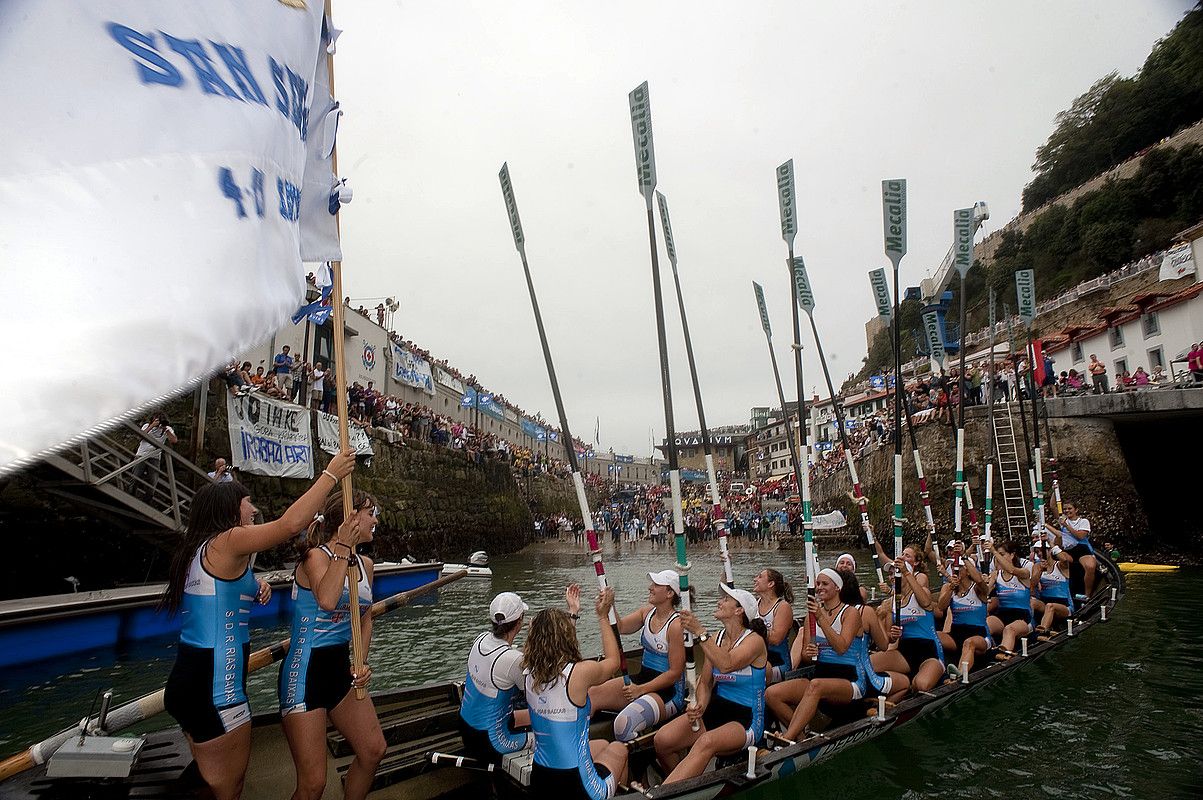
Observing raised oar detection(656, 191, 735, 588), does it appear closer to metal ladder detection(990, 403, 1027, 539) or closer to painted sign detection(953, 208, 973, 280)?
painted sign detection(953, 208, 973, 280)

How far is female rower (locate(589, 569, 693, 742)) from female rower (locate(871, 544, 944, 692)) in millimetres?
2845

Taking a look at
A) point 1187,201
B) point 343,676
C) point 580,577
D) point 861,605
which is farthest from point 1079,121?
point 343,676

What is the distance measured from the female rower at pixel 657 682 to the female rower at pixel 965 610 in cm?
467

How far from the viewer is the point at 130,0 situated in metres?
1.87

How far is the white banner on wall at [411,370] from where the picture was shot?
3171 cm

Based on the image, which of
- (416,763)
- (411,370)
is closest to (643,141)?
(416,763)

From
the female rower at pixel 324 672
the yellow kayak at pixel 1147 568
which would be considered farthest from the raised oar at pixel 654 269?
the yellow kayak at pixel 1147 568

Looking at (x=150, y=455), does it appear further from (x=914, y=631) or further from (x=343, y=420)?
(x=914, y=631)

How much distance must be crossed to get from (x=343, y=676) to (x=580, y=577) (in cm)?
1974

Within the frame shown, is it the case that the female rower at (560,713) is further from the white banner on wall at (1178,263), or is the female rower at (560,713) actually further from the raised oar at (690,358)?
the white banner on wall at (1178,263)

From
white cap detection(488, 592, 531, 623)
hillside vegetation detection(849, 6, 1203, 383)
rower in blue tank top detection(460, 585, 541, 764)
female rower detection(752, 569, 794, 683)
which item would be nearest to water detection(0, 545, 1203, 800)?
female rower detection(752, 569, 794, 683)

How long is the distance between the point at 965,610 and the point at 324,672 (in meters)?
8.52

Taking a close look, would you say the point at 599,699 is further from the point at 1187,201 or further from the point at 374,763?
the point at 1187,201

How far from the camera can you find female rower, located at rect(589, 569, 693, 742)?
594 centimetres
